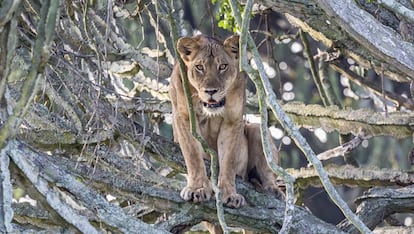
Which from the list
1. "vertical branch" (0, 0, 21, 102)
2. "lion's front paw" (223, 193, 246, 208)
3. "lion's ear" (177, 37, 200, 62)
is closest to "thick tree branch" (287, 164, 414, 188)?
"lion's front paw" (223, 193, 246, 208)

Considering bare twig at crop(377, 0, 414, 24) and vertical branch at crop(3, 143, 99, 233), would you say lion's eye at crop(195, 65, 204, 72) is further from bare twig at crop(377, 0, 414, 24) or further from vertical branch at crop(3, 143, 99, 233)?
vertical branch at crop(3, 143, 99, 233)

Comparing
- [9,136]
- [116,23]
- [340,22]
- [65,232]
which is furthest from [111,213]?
[116,23]

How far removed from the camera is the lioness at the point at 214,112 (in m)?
6.69

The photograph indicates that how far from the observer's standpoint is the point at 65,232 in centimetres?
502

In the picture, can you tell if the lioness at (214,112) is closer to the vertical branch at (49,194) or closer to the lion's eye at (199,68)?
the lion's eye at (199,68)

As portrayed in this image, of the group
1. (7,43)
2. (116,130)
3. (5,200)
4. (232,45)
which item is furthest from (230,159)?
(7,43)

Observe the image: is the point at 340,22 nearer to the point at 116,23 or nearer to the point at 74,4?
the point at 74,4

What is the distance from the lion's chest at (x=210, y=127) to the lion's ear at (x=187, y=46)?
1.34 feet

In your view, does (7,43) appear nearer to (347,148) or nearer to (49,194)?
(49,194)

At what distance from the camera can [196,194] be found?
6.48 meters

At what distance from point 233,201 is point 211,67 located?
882 millimetres

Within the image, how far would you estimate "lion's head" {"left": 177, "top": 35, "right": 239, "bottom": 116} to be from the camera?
678 centimetres

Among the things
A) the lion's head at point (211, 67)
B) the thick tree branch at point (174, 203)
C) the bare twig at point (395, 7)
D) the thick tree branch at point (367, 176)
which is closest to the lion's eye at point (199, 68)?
the lion's head at point (211, 67)

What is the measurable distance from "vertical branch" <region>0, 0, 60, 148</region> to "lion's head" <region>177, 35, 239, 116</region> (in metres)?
2.66
